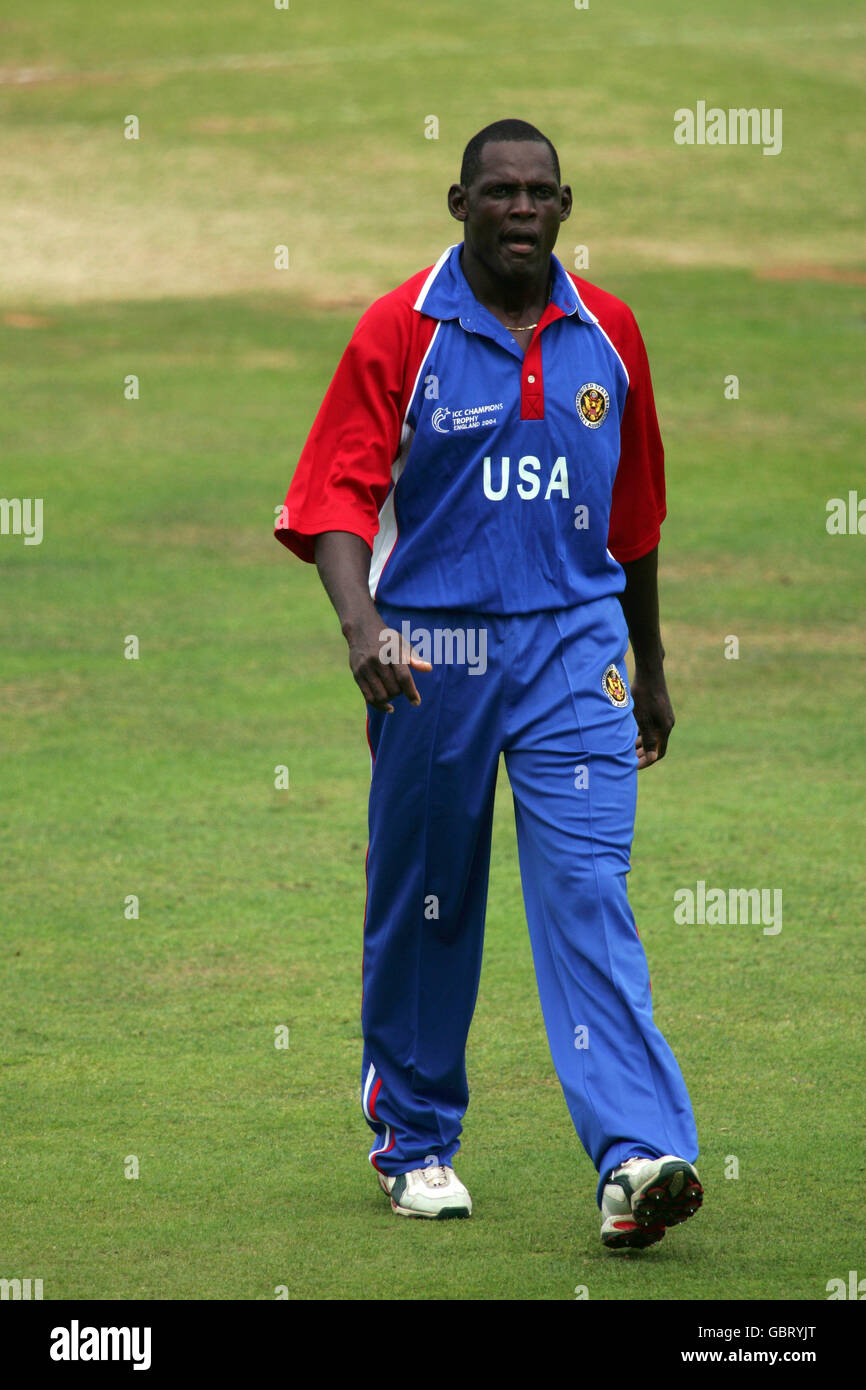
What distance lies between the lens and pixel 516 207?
14.0ft

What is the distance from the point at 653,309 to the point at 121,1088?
14550 millimetres

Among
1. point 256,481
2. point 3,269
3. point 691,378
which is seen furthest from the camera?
point 3,269

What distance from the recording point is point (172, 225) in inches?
864

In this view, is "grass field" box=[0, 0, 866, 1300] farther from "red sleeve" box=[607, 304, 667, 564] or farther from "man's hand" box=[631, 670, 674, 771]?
"red sleeve" box=[607, 304, 667, 564]

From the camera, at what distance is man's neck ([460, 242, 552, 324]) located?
14.3ft

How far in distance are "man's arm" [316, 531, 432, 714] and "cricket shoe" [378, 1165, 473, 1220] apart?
98 cm

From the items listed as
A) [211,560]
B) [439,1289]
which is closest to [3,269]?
[211,560]

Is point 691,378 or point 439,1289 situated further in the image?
point 691,378

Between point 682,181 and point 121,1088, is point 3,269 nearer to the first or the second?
point 682,181

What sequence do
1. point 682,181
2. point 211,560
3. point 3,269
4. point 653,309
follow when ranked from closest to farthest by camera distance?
1. point 211,560
2. point 653,309
3. point 3,269
4. point 682,181

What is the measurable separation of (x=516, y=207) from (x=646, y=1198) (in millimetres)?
1922

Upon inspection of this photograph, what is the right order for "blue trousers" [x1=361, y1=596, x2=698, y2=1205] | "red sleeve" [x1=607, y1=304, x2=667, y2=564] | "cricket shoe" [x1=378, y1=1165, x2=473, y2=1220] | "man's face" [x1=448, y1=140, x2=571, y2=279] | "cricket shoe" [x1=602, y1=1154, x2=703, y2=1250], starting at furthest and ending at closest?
1. "red sleeve" [x1=607, y1=304, x2=667, y2=564]
2. "cricket shoe" [x1=378, y1=1165, x2=473, y2=1220]
3. "man's face" [x1=448, y1=140, x2=571, y2=279]
4. "blue trousers" [x1=361, y1=596, x2=698, y2=1205]
5. "cricket shoe" [x1=602, y1=1154, x2=703, y2=1250]

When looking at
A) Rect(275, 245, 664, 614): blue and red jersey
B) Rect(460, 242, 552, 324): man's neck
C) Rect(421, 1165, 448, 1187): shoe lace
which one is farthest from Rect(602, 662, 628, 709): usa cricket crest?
Rect(421, 1165, 448, 1187): shoe lace

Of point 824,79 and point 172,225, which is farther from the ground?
point 824,79
